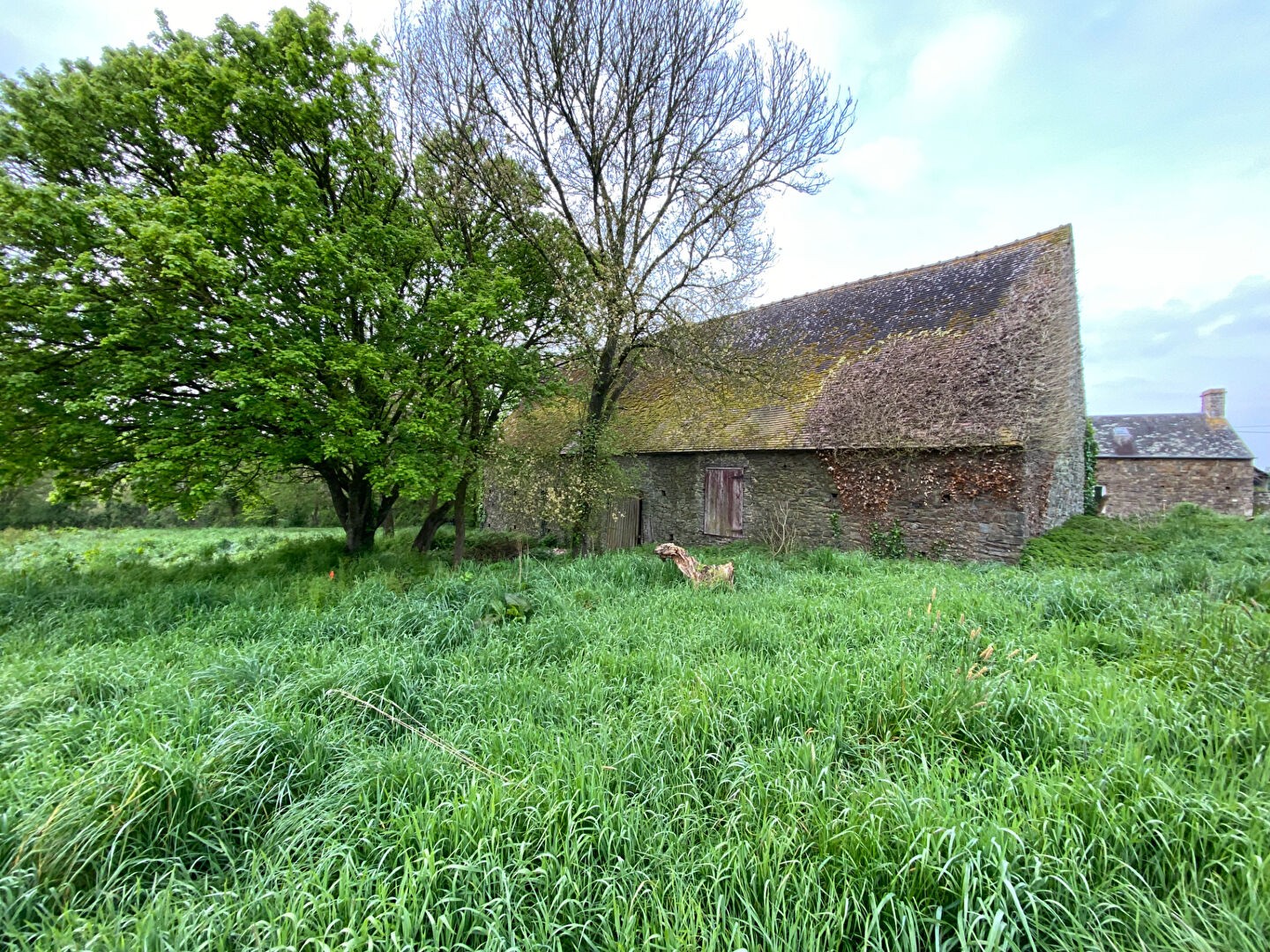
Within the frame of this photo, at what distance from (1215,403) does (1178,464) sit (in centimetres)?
635

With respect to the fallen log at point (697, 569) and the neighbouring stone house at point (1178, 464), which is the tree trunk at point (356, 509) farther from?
the neighbouring stone house at point (1178, 464)

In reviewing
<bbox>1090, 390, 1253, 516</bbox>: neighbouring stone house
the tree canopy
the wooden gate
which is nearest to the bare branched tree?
the tree canopy

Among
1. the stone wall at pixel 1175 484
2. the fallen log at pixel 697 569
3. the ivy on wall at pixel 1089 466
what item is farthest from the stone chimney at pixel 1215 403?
the fallen log at pixel 697 569

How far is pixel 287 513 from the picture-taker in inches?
968

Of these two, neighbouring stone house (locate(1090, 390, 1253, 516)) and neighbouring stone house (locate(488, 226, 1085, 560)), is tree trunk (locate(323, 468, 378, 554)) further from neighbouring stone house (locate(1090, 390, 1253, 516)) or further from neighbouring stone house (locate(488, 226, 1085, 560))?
neighbouring stone house (locate(1090, 390, 1253, 516))

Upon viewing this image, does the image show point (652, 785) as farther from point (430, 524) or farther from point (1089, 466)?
point (1089, 466)

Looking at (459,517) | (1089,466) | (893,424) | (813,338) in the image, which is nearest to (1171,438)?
(1089,466)

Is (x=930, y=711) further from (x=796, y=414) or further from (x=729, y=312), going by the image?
(x=796, y=414)

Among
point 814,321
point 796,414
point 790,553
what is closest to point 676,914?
point 790,553

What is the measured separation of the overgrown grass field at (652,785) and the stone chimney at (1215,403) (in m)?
32.3

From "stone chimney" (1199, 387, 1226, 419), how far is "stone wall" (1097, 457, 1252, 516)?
452cm

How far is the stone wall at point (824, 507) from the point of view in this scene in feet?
34.4

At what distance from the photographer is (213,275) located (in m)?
6.45

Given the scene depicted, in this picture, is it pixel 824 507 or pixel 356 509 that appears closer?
pixel 356 509
